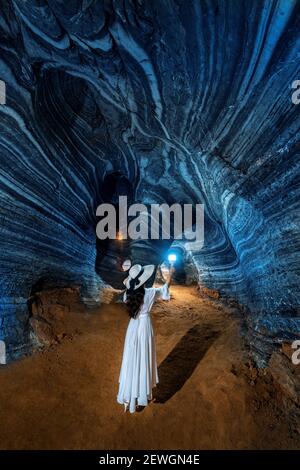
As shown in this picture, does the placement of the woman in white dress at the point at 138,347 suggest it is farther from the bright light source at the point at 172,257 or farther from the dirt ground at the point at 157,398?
the bright light source at the point at 172,257

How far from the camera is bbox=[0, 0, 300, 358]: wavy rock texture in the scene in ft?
13.7

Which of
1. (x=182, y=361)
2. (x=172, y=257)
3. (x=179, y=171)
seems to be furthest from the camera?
(x=172, y=257)

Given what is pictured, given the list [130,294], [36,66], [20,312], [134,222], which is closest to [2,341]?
[20,312]

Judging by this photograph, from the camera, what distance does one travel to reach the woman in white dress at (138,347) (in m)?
4.07

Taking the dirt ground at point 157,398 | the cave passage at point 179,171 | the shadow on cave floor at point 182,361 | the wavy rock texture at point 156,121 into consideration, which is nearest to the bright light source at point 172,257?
the wavy rock texture at point 156,121

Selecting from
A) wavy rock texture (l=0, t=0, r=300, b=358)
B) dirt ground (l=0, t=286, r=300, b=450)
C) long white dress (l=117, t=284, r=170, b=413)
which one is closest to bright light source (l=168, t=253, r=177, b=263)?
wavy rock texture (l=0, t=0, r=300, b=358)

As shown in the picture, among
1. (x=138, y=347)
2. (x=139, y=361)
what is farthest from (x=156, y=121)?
(x=139, y=361)

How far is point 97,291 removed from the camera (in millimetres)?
10188

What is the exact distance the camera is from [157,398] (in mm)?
4785

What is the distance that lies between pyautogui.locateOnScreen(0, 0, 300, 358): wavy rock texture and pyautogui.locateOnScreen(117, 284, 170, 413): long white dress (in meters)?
2.65

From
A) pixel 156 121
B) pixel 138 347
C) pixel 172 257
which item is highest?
pixel 156 121

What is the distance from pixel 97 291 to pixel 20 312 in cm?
404

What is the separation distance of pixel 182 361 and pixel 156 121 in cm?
669

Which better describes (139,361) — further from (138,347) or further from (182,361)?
(182,361)
